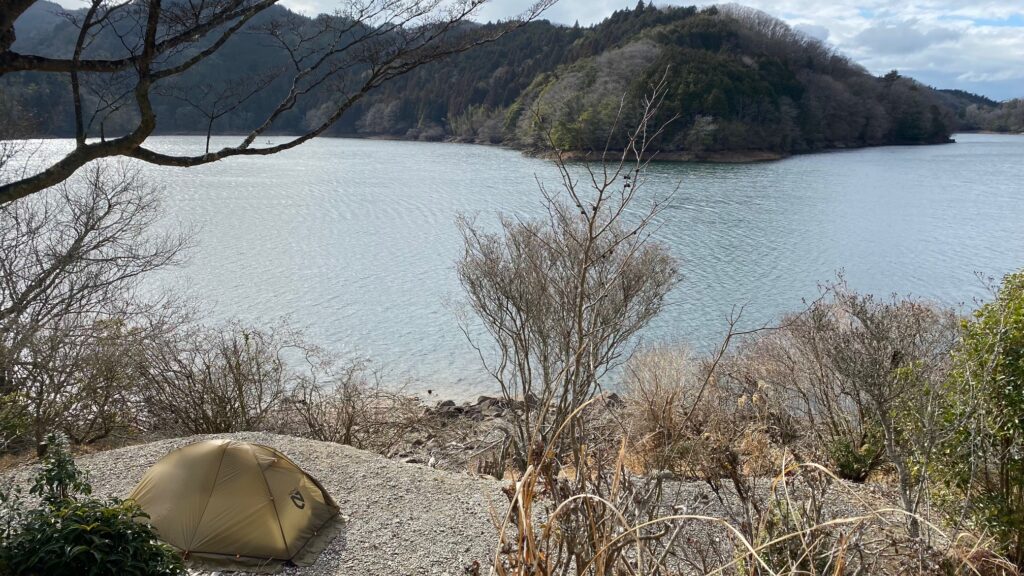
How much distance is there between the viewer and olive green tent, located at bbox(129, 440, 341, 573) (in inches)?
253

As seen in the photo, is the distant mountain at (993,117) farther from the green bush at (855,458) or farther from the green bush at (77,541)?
the green bush at (77,541)

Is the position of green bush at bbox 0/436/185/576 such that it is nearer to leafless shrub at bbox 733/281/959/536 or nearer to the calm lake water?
leafless shrub at bbox 733/281/959/536

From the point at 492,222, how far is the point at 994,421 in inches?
904

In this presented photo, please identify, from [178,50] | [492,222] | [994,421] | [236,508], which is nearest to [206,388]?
[236,508]

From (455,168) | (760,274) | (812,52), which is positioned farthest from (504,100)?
(760,274)

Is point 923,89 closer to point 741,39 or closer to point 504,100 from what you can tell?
point 741,39

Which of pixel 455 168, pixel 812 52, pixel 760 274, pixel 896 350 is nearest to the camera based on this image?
pixel 896 350

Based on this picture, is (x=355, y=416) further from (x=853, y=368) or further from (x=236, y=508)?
(x=853, y=368)

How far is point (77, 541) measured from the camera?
13.4ft

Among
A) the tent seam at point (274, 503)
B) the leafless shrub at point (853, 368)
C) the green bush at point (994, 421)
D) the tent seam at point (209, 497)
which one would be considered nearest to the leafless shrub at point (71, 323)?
the tent seam at point (209, 497)

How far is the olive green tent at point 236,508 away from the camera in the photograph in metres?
6.41

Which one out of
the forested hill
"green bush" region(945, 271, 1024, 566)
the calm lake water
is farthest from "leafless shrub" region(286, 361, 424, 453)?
the forested hill

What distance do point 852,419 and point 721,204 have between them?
2424 centimetres

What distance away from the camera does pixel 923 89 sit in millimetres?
92312
